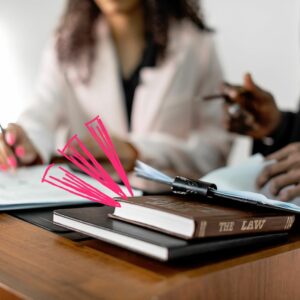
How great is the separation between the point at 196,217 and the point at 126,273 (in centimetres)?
8

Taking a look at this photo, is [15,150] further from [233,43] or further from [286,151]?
[233,43]

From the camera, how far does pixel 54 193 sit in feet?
2.56

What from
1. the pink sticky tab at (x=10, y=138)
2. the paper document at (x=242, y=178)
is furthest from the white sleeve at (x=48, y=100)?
the paper document at (x=242, y=178)

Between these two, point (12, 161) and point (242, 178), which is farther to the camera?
point (12, 161)

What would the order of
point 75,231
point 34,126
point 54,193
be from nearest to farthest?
point 75,231 < point 54,193 < point 34,126

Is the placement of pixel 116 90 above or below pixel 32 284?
above

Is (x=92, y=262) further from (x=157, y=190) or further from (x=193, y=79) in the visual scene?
(x=193, y=79)

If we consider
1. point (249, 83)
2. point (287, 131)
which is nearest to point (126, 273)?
point (249, 83)

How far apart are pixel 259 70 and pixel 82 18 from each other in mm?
506

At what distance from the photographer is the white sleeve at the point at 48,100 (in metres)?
1.39

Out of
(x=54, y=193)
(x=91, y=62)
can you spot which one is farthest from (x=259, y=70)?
(x=54, y=193)

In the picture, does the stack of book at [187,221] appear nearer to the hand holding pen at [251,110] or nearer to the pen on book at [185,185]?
the pen on book at [185,185]

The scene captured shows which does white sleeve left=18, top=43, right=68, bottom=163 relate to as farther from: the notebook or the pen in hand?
the notebook

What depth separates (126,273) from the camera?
45 cm
